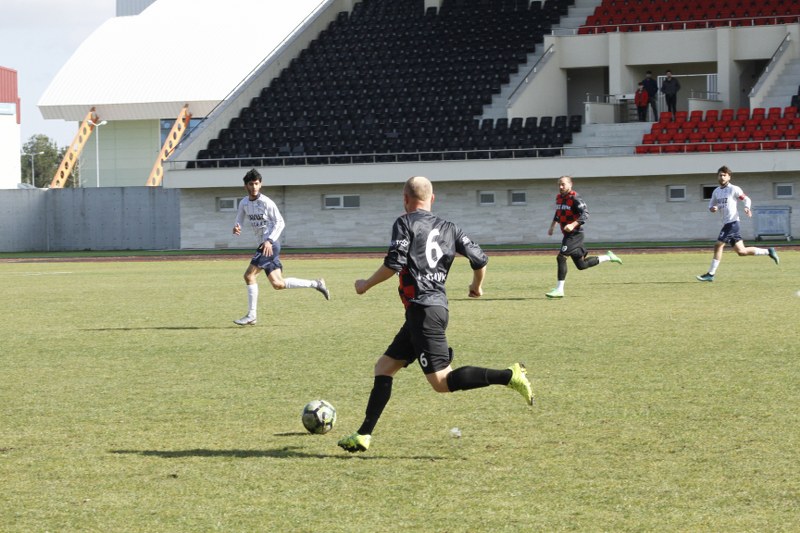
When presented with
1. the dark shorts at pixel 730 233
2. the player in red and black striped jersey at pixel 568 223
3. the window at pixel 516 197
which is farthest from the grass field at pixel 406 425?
the window at pixel 516 197

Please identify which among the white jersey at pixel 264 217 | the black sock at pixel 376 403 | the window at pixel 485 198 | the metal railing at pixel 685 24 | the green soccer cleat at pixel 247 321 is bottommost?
the green soccer cleat at pixel 247 321

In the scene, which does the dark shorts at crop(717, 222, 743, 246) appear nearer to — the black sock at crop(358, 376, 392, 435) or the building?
the black sock at crop(358, 376, 392, 435)

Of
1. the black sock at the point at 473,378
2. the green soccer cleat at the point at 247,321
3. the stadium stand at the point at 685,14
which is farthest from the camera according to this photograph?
the stadium stand at the point at 685,14

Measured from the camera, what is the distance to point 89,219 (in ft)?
184

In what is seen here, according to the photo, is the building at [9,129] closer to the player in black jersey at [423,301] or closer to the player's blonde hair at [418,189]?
the player in black jersey at [423,301]

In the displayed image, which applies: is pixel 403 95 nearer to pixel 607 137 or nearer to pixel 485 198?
pixel 485 198

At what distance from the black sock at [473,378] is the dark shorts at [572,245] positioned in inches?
501

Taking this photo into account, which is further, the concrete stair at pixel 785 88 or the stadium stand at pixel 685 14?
the stadium stand at pixel 685 14

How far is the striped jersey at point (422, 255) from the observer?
7914mm

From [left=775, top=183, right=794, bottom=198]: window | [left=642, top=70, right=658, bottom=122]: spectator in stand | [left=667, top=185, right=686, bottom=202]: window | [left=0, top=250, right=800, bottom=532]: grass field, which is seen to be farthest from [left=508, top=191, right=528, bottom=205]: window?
[left=0, top=250, right=800, bottom=532]: grass field

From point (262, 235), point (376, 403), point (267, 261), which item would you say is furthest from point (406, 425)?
point (262, 235)

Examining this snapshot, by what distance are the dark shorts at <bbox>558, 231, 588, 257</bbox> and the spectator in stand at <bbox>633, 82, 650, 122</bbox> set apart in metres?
27.5

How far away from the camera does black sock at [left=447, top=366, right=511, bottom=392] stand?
8.05 m

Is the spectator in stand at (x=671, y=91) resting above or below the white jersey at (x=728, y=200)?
above
